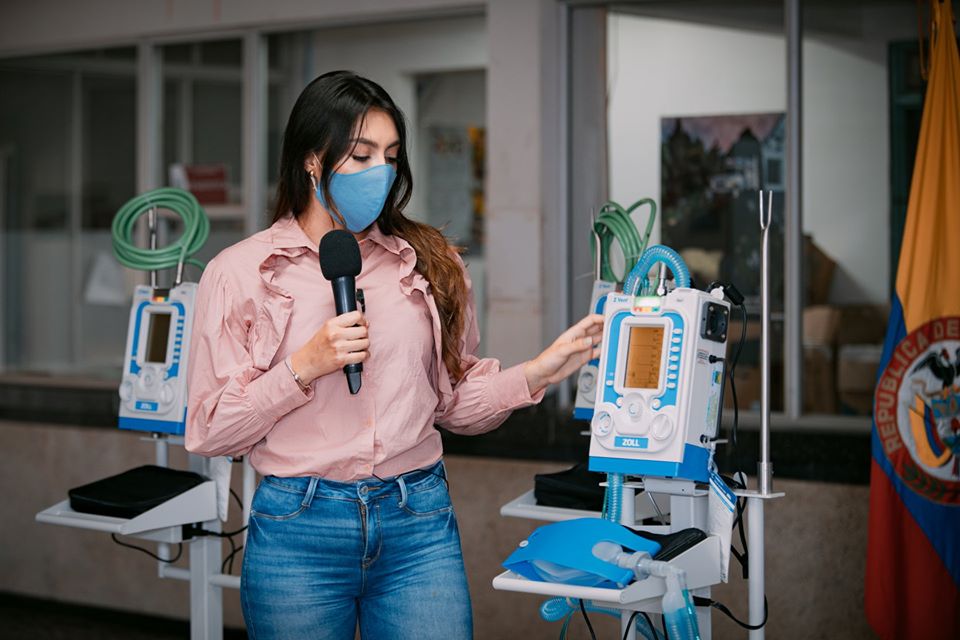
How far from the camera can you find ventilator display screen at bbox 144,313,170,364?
3359 millimetres

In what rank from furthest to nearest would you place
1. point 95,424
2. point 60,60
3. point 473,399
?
point 60,60 → point 95,424 → point 473,399

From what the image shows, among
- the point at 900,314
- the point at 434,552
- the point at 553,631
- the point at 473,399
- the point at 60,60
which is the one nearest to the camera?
the point at 434,552

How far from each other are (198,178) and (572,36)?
199 centimetres

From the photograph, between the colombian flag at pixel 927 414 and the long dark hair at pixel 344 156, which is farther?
the colombian flag at pixel 927 414

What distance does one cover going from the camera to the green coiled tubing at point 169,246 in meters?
3.44

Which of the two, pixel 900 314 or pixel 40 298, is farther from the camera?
pixel 40 298

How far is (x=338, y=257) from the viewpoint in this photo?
188 cm

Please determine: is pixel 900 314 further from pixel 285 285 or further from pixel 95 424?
pixel 95 424

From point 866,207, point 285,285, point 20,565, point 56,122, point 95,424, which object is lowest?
point 20,565

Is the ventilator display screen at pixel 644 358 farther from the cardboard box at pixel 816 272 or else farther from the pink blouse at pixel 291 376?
the cardboard box at pixel 816 272

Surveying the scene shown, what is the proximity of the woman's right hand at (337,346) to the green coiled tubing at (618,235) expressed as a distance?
1.43m

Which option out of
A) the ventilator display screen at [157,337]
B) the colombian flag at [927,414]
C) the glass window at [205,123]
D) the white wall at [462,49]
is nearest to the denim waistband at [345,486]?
the ventilator display screen at [157,337]

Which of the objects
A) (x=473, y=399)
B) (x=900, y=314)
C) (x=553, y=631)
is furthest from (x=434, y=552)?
(x=553, y=631)

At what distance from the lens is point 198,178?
5.26 m
